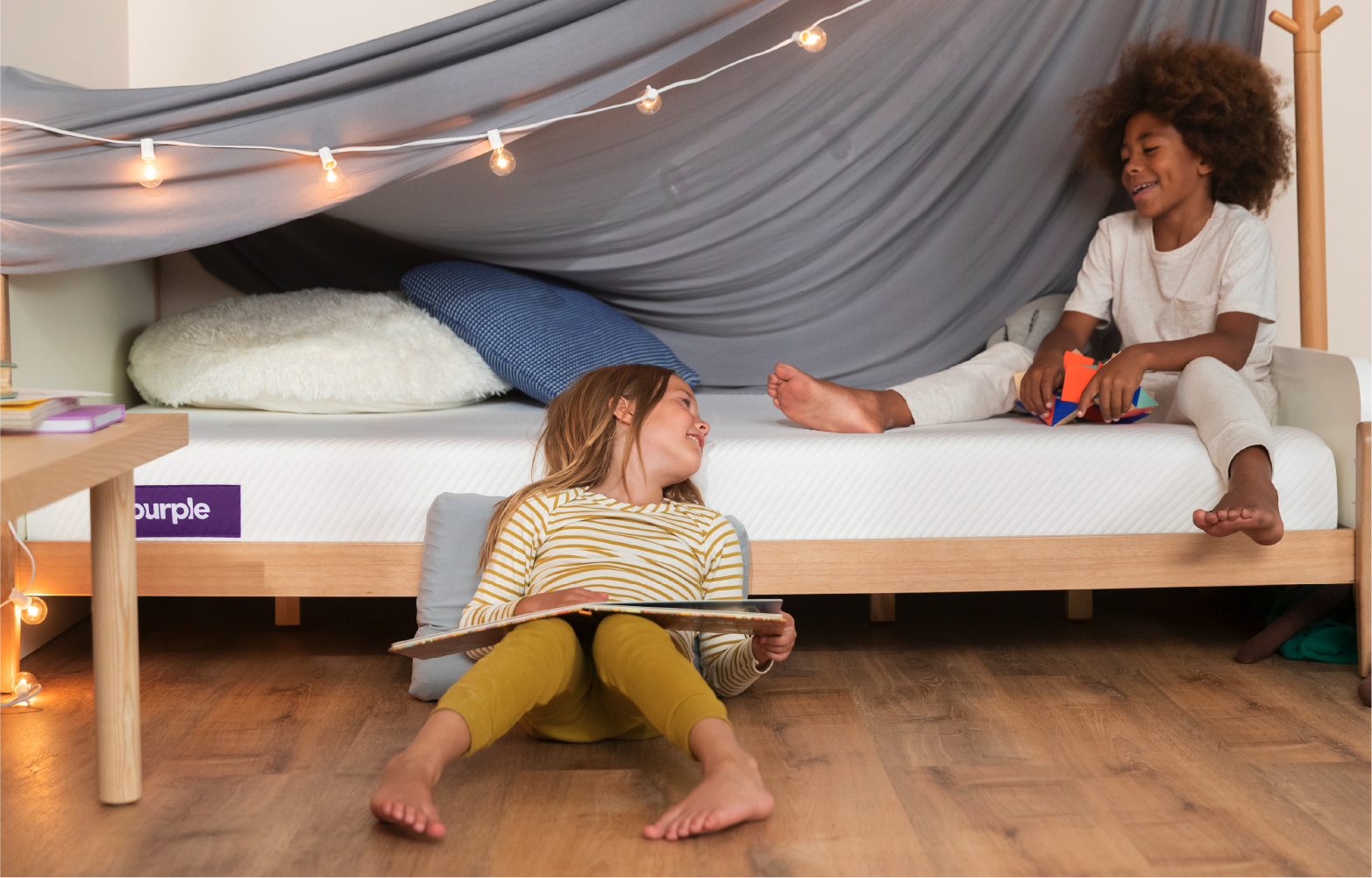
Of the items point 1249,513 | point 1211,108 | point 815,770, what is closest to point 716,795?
point 815,770

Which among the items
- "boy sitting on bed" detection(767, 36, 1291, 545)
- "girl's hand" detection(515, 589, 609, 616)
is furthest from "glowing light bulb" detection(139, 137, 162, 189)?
"boy sitting on bed" detection(767, 36, 1291, 545)

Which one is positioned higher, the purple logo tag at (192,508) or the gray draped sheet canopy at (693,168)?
the gray draped sheet canopy at (693,168)

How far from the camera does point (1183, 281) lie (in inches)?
76.9

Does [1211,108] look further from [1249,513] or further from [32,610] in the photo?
[32,610]

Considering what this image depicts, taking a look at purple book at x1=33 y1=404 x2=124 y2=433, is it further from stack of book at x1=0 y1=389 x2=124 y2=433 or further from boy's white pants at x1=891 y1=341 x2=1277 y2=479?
boy's white pants at x1=891 y1=341 x2=1277 y2=479

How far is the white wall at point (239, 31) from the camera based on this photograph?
2340 mm

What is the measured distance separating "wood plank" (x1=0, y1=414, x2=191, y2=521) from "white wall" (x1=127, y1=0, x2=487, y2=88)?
1460 mm

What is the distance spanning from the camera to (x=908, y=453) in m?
1.59

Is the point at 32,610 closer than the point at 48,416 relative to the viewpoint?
No

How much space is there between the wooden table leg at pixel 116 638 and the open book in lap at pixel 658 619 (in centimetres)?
27

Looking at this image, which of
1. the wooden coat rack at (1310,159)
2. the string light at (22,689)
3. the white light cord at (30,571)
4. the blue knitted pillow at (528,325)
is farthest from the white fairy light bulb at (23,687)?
the wooden coat rack at (1310,159)

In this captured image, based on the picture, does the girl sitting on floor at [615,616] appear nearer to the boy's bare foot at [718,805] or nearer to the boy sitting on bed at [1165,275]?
the boy's bare foot at [718,805]

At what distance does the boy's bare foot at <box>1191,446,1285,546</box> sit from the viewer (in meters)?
1.44

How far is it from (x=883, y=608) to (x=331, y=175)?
1127 mm
